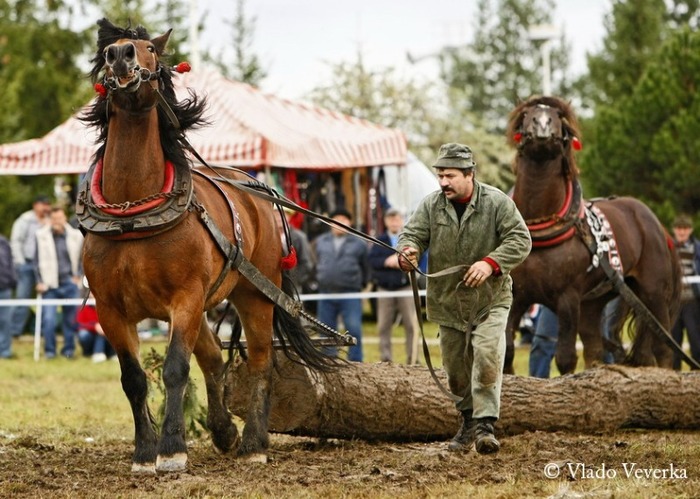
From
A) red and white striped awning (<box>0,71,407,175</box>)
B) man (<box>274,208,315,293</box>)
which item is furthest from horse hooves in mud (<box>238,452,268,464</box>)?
red and white striped awning (<box>0,71,407,175</box>)

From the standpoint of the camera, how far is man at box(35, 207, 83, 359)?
16.3 m

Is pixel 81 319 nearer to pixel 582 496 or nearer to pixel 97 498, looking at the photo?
pixel 97 498

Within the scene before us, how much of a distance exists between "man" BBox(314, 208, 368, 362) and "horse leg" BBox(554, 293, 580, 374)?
5.14m

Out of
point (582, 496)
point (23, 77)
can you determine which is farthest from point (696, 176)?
point (582, 496)

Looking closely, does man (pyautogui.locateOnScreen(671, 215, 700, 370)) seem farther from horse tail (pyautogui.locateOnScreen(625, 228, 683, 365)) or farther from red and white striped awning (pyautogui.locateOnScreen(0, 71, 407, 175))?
red and white striped awning (pyautogui.locateOnScreen(0, 71, 407, 175))

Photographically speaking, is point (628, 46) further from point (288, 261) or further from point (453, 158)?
point (453, 158)

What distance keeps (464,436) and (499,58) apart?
46.8 metres

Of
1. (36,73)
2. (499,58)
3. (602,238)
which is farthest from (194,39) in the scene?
(499,58)

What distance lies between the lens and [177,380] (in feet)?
22.8

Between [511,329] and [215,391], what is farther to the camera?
[511,329]

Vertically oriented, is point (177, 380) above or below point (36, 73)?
below

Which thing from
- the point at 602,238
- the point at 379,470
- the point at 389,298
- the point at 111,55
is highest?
the point at 111,55

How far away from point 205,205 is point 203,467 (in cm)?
155

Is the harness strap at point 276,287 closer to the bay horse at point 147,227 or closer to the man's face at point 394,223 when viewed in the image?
the bay horse at point 147,227
